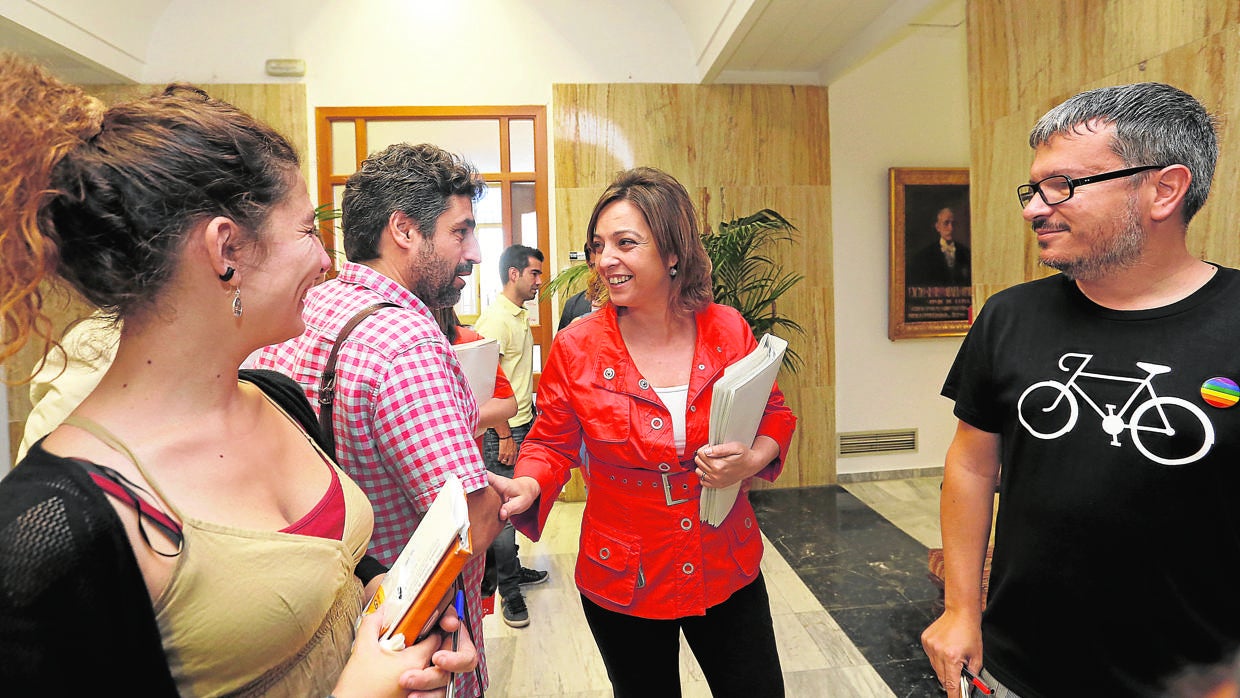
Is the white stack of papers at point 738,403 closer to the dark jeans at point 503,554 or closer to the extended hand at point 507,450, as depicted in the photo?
the dark jeans at point 503,554

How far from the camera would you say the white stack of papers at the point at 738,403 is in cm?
153

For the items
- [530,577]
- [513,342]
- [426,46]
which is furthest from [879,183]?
[530,577]

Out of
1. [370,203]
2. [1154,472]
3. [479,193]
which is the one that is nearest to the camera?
[1154,472]

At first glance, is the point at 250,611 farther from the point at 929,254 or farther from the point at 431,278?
the point at 929,254

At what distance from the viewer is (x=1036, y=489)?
1243 millimetres

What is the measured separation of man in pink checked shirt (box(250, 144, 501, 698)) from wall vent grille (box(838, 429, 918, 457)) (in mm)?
4447

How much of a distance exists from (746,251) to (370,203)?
11.6ft

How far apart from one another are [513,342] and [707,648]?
99.6 inches

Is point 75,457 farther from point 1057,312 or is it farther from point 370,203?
point 1057,312

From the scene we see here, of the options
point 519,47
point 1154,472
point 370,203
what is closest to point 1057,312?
point 1154,472

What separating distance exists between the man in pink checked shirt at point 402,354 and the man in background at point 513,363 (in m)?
1.90

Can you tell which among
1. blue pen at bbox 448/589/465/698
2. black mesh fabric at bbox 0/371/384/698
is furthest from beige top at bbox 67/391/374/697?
blue pen at bbox 448/589/465/698

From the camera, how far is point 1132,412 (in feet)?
3.68

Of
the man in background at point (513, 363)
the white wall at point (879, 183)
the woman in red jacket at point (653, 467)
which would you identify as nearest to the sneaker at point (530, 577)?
the man in background at point (513, 363)
